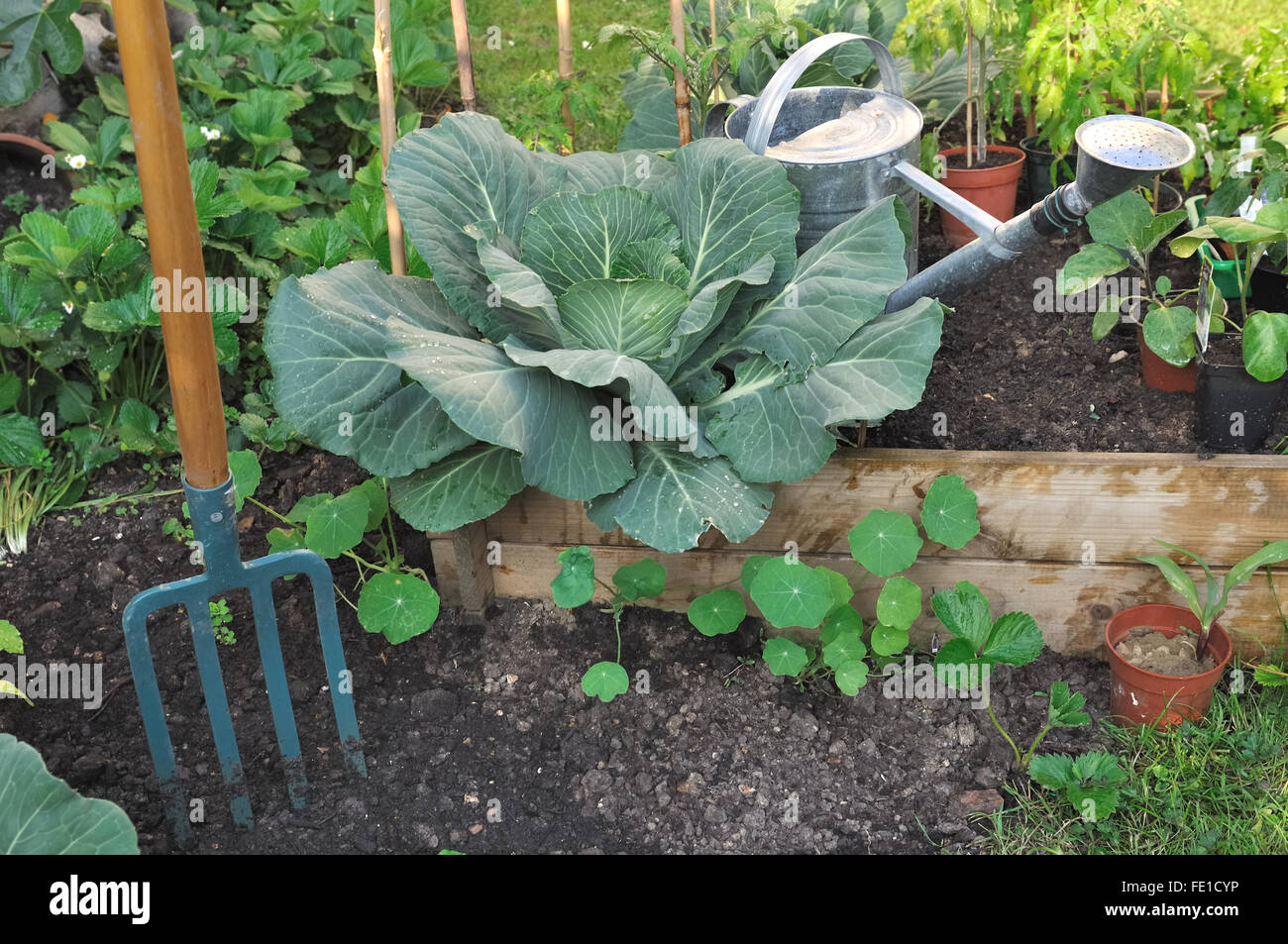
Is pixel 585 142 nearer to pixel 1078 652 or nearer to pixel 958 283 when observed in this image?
pixel 958 283

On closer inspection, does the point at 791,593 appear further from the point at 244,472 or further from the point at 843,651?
the point at 244,472

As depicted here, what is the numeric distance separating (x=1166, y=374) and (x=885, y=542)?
0.76 metres

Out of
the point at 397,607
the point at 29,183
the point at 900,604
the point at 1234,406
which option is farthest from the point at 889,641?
the point at 29,183

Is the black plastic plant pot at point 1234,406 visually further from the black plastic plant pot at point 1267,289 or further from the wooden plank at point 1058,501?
the black plastic plant pot at point 1267,289

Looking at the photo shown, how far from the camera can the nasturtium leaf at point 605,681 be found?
1956mm

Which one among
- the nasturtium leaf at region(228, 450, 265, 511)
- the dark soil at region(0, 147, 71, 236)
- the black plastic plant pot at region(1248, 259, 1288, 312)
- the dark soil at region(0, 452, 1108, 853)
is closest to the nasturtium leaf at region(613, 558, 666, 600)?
the dark soil at region(0, 452, 1108, 853)

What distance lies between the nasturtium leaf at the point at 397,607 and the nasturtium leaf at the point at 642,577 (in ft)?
1.11

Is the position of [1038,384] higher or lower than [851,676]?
higher

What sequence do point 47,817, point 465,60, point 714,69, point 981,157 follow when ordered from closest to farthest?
point 47,817 → point 465,60 → point 714,69 → point 981,157

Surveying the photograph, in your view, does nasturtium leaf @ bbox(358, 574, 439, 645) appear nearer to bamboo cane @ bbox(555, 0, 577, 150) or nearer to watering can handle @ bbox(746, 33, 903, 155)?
watering can handle @ bbox(746, 33, 903, 155)

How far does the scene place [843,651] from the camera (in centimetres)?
197

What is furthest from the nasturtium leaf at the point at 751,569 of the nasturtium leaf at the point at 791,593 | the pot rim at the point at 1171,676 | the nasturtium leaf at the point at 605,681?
the pot rim at the point at 1171,676

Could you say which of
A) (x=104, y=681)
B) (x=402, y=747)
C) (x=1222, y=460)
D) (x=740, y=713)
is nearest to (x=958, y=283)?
(x=1222, y=460)

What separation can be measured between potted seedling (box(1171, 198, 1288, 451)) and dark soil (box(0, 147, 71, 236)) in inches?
105
